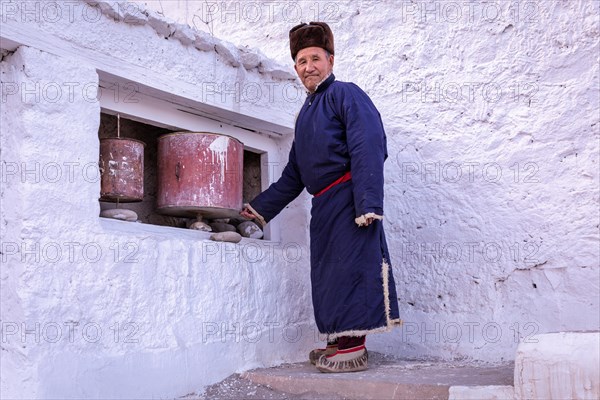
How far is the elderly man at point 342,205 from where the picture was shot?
3.12 meters

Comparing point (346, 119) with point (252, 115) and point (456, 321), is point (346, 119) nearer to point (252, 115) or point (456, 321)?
point (252, 115)

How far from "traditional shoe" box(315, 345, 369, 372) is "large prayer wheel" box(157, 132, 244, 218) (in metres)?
0.90

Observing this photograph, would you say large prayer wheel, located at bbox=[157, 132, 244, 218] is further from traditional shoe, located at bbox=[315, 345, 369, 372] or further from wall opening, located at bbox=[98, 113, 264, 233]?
traditional shoe, located at bbox=[315, 345, 369, 372]

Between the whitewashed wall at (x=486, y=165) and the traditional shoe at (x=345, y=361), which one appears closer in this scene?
the traditional shoe at (x=345, y=361)

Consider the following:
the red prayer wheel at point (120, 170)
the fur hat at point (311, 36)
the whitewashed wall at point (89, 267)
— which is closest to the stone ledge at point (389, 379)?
the whitewashed wall at point (89, 267)

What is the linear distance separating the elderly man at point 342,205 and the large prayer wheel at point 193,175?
0.39 metres

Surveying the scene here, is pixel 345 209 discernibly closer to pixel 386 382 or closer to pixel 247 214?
pixel 247 214

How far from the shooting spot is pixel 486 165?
3.59m

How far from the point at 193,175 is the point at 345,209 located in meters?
0.76

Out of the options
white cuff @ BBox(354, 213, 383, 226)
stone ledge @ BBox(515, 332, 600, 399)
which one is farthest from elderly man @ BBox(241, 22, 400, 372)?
stone ledge @ BBox(515, 332, 600, 399)

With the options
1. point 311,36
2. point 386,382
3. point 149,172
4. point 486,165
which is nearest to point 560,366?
point 386,382

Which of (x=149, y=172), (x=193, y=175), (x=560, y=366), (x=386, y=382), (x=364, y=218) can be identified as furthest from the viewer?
(x=149, y=172)

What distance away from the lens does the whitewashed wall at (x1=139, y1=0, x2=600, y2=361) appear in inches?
131

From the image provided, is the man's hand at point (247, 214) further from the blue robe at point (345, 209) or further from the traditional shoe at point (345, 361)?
the traditional shoe at point (345, 361)
